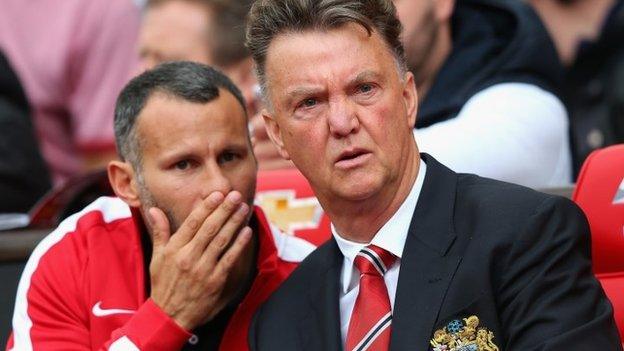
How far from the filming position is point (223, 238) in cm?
344

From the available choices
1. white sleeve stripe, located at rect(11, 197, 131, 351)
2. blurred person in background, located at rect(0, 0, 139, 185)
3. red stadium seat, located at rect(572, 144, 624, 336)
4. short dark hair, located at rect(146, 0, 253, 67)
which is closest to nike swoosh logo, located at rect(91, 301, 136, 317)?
white sleeve stripe, located at rect(11, 197, 131, 351)

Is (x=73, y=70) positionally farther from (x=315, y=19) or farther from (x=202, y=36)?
(x=315, y=19)

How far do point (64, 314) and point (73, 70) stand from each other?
295cm

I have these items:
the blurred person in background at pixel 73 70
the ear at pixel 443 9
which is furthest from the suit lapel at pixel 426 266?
the blurred person in background at pixel 73 70

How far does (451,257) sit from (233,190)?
2.22 ft

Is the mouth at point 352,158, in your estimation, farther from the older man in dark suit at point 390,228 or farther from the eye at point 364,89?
the eye at point 364,89

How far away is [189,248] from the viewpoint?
3449mm

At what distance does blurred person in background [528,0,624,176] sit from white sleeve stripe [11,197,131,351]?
6.42 feet

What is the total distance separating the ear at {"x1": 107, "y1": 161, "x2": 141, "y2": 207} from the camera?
145 inches

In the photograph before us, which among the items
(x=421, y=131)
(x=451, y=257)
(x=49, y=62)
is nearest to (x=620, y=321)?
(x=451, y=257)

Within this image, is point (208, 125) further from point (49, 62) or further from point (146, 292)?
point (49, 62)

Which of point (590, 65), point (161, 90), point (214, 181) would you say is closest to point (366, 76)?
point (214, 181)

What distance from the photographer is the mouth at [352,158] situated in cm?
311

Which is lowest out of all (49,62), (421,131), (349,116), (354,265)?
(49,62)
